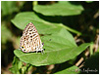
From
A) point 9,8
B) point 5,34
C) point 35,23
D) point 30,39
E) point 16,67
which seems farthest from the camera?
point 5,34

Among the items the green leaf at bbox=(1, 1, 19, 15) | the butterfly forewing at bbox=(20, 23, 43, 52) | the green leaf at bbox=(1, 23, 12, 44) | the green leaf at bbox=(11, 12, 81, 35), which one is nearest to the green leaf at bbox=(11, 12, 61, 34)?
the green leaf at bbox=(11, 12, 81, 35)

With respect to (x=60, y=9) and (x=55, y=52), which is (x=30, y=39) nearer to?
(x=55, y=52)

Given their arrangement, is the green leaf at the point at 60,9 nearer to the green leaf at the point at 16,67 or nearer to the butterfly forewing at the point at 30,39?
the butterfly forewing at the point at 30,39

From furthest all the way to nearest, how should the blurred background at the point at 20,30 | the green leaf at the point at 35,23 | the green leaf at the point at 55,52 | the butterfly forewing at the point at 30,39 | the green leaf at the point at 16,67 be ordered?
the blurred background at the point at 20,30
the green leaf at the point at 35,23
the green leaf at the point at 16,67
the butterfly forewing at the point at 30,39
the green leaf at the point at 55,52

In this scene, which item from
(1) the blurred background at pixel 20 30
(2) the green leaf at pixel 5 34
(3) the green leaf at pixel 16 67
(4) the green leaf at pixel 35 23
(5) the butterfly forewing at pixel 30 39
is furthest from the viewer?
(2) the green leaf at pixel 5 34

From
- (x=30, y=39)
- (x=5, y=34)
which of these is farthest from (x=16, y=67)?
(x=5, y=34)

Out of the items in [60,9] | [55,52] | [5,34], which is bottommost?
[5,34]

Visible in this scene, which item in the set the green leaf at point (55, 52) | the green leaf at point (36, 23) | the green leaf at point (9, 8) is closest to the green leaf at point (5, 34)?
the green leaf at point (9, 8)

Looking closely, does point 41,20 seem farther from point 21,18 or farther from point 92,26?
point 92,26
